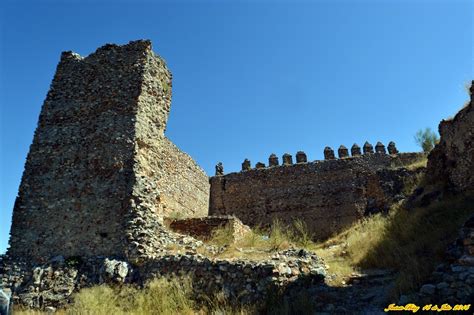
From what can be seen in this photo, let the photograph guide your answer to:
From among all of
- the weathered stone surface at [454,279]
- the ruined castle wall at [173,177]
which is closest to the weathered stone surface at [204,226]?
the ruined castle wall at [173,177]

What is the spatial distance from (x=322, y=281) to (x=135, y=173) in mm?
5313

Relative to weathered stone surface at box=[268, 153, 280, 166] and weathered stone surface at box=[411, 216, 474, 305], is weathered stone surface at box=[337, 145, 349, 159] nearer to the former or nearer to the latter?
weathered stone surface at box=[268, 153, 280, 166]

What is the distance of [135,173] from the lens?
9977mm

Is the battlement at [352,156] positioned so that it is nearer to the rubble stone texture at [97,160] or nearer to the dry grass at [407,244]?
the dry grass at [407,244]

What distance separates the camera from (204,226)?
462 inches

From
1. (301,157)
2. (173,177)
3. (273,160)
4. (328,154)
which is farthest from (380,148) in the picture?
(173,177)

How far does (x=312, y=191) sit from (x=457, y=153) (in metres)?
9.15

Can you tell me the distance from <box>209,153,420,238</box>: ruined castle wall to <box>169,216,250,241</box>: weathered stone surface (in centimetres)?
835

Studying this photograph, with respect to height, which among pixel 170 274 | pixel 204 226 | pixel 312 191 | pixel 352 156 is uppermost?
pixel 352 156

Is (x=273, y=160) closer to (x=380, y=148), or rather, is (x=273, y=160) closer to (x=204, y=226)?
(x=380, y=148)

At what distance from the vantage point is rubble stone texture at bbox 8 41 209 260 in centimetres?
964

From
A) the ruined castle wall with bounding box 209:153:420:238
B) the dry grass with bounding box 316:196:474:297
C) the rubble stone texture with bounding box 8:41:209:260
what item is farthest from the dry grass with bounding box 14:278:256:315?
the ruined castle wall with bounding box 209:153:420:238

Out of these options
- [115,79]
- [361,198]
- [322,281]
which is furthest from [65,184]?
[361,198]

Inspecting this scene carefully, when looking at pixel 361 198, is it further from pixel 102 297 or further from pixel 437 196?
pixel 102 297
